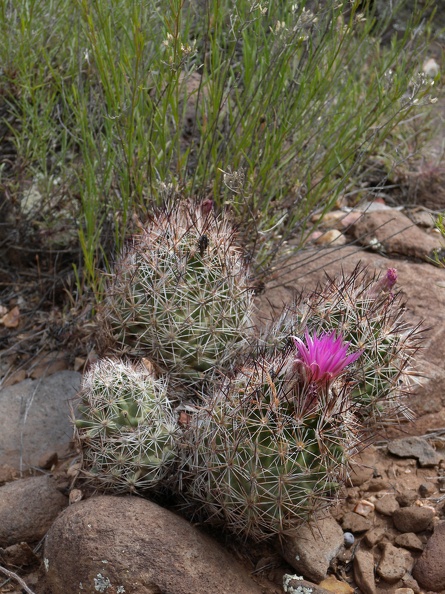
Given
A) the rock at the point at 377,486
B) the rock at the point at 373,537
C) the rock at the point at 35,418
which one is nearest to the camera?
the rock at the point at 373,537

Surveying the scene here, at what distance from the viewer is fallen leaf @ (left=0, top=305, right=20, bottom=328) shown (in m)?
3.63

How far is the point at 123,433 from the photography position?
2.30m

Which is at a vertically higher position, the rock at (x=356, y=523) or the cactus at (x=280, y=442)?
the cactus at (x=280, y=442)

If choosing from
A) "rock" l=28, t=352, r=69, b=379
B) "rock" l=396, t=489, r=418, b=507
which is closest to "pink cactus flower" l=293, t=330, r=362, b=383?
"rock" l=396, t=489, r=418, b=507

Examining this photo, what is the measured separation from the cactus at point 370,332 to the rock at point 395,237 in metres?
1.18

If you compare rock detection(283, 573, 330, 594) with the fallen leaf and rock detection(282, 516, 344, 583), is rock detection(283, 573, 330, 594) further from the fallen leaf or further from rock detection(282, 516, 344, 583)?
the fallen leaf

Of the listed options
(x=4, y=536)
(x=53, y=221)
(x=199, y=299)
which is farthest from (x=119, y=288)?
(x=53, y=221)

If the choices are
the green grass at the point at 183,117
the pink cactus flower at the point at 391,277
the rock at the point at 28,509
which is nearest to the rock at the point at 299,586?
the rock at the point at 28,509

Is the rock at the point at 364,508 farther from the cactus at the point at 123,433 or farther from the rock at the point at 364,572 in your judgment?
the cactus at the point at 123,433

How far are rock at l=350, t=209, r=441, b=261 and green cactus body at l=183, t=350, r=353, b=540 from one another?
1751 millimetres

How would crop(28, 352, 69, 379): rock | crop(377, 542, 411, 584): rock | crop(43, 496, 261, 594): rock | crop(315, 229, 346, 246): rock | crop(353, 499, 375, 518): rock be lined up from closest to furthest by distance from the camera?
1. crop(43, 496, 261, 594): rock
2. crop(377, 542, 411, 584): rock
3. crop(353, 499, 375, 518): rock
4. crop(28, 352, 69, 379): rock
5. crop(315, 229, 346, 246): rock

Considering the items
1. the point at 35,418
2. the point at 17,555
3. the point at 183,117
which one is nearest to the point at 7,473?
the point at 35,418

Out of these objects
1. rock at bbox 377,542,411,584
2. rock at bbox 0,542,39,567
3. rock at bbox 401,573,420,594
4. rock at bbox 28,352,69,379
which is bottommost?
rock at bbox 28,352,69,379

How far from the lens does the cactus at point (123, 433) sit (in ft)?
7.54
